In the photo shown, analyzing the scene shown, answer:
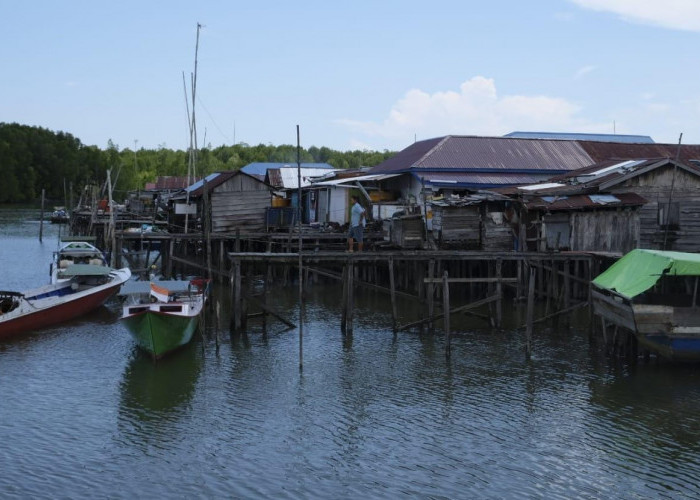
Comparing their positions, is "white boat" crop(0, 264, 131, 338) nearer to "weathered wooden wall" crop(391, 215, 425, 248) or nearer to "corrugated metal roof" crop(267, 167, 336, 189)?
"weathered wooden wall" crop(391, 215, 425, 248)

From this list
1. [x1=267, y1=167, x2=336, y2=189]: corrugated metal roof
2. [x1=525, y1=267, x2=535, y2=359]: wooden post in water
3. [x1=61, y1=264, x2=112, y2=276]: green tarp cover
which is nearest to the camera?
[x1=525, y1=267, x2=535, y2=359]: wooden post in water

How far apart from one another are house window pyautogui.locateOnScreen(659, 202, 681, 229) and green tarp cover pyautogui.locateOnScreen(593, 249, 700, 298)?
567 cm

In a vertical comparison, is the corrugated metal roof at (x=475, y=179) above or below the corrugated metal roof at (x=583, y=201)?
above

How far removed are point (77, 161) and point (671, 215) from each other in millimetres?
99894

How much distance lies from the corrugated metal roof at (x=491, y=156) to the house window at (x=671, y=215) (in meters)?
10.4

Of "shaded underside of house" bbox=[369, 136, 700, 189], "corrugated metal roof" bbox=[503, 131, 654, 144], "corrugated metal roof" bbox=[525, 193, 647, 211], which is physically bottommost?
"corrugated metal roof" bbox=[525, 193, 647, 211]

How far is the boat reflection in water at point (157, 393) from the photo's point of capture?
1517cm

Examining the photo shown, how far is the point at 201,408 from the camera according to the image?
1645cm

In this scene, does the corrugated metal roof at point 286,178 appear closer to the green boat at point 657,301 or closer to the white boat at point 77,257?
the white boat at point 77,257

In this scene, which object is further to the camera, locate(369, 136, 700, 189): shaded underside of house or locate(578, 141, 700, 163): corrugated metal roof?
locate(578, 141, 700, 163): corrugated metal roof

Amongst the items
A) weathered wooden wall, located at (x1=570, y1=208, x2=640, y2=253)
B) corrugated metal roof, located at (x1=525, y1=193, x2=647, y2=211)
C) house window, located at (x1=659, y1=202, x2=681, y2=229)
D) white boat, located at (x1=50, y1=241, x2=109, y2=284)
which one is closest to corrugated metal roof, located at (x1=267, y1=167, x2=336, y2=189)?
white boat, located at (x1=50, y1=241, x2=109, y2=284)

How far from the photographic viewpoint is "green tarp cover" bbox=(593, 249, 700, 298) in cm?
1870

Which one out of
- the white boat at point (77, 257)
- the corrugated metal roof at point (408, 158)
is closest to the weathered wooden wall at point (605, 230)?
the corrugated metal roof at point (408, 158)

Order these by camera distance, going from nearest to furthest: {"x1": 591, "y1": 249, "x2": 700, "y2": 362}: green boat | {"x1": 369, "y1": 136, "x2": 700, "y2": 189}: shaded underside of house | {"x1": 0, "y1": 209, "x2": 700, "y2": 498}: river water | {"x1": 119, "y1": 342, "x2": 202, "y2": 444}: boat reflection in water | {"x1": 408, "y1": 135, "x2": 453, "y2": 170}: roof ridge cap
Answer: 1. {"x1": 0, "y1": 209, "x2": 700, "y2": 498}: river water
2. {"x1": 119, "y1": 342, "x2": 202, "y2": 444}: boat reflection in water
3. {"x1": 591, "y1": 249, "x2": 700, "y2": 362}: green boat
4. {"x1": 369, "y1": 136, "x2": 700, "y2": 189}: shaded underside of house
5. {"x1": 408, "y1": 135, "x2": 453, "y2": 170}: roof ridge cap
